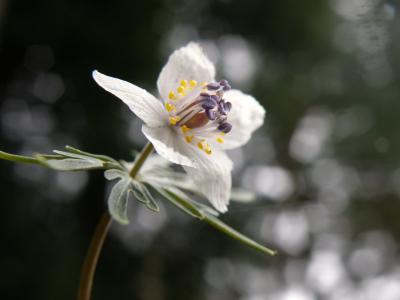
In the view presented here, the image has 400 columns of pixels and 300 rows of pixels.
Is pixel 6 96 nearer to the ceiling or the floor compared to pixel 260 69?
nearer to the floor

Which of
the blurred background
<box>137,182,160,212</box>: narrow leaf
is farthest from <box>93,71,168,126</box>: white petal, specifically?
the blurred background

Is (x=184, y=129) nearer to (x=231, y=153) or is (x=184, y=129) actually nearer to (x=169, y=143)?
(x=169, y=143)

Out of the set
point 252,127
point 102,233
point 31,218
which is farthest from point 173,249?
point 102,233

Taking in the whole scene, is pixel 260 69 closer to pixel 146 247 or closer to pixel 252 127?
pixel 146 247

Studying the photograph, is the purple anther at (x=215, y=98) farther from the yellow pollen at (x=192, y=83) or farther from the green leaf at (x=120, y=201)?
the green leaf at (x=120, y=201)

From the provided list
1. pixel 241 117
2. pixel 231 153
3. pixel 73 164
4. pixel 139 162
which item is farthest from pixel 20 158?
pixel 231 153

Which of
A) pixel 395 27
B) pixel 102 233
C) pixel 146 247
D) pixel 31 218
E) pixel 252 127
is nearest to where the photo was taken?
pixel 102 233

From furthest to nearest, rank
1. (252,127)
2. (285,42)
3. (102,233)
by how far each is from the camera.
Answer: (285,42) < (252,127) < (102,233)
